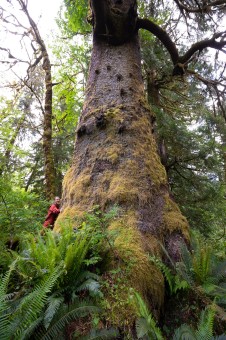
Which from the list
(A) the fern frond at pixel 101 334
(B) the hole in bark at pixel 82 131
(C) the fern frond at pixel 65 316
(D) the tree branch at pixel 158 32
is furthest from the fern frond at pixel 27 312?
(D) the tree branch at pixel 158 32

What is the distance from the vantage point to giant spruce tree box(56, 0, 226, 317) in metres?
3.04

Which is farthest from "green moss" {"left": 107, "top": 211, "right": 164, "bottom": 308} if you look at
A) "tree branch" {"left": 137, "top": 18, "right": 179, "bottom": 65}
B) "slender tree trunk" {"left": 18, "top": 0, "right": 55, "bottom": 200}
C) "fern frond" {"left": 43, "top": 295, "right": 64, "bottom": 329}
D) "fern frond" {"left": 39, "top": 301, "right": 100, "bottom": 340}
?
"slender tree trunk" {"left": 18, "top": 0, "right": 55, "bottom": 200}

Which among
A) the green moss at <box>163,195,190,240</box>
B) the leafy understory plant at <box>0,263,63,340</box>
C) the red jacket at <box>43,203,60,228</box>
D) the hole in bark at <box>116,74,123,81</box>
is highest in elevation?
the hole in bark at <box>116,74,123,81</box>

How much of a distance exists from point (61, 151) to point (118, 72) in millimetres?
8506

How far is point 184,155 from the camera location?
7598 mm

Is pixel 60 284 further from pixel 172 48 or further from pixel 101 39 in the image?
pixel 172 48

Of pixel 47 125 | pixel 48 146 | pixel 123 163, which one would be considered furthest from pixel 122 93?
pixel 47 125

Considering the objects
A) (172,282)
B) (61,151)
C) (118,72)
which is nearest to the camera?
(172,282)

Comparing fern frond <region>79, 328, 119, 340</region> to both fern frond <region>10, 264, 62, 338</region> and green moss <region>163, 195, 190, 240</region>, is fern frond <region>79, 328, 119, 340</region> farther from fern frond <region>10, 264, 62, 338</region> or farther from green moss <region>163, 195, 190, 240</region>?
green moss <region>163, 195, 190, 240</region>

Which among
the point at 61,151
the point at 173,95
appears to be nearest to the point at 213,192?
the point at 173,95

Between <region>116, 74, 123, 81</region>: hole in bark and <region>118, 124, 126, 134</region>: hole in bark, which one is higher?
<region>116, 74, 123, 81</region>: hole in bark

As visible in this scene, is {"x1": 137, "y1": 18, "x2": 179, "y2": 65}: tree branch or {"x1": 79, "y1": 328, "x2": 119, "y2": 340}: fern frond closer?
{"x1": 79, "y1": 328, "x2": 119, "y2": 340}: fern frond

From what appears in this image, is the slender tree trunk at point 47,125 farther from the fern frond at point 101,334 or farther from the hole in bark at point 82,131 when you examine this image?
the fern frond at point 101,334

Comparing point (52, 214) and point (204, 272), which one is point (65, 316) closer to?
point (204, 272)
